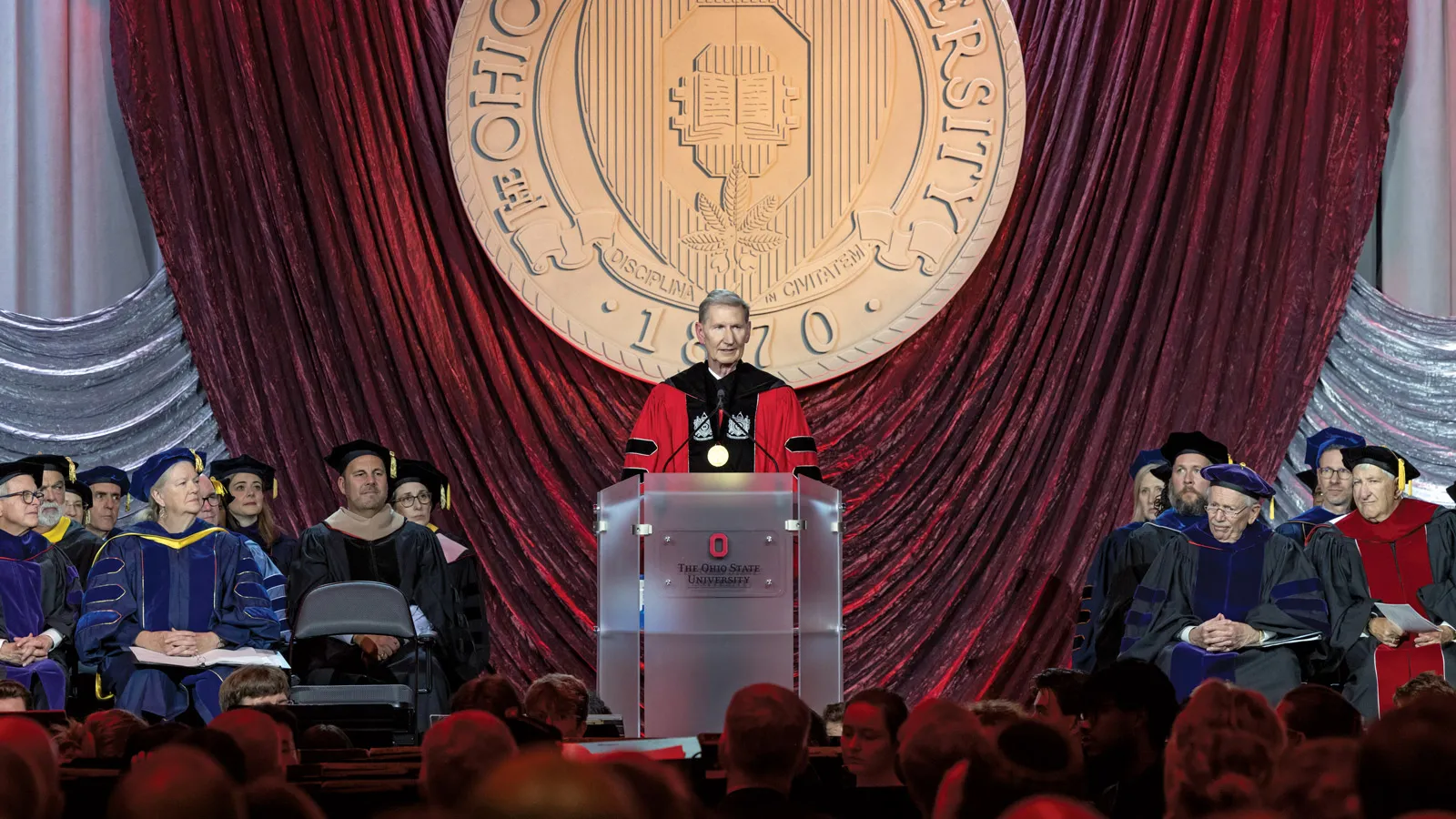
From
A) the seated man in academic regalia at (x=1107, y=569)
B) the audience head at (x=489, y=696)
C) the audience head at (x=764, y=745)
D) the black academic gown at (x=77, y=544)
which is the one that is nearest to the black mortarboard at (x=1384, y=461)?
the seated man in academic regalia at (x=1107, y=569)

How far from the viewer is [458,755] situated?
206 cm

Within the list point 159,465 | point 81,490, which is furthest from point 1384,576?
point 81,490

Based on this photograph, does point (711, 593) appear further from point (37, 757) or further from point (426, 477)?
point (37, 757)

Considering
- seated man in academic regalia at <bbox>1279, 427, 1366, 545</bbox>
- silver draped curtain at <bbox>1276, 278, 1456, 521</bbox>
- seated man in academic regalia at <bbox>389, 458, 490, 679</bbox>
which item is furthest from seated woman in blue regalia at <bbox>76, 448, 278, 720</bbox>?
silver draped curtain at <bbox>1276, 278, 1456, 521</bbox>

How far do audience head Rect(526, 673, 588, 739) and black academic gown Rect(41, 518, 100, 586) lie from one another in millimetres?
3665

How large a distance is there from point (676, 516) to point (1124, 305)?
13.5 ft

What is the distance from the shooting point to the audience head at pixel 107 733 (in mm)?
3578

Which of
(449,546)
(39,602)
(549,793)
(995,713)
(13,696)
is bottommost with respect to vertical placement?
(13,696)

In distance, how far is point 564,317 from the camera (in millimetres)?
8438

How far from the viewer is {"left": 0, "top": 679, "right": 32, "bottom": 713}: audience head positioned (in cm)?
511

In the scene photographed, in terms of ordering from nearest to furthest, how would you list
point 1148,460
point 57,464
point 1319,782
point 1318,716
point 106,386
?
1. point 1319,782
2. point 1318,716
3. point 57,464
4. point 1148,460
5. point 106,386

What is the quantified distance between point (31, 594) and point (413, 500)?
5.50 ft

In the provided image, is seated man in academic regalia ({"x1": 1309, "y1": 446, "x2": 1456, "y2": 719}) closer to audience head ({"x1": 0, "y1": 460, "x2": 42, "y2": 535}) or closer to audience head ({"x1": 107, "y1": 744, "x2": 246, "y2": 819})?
audience head ({"x1": 0, "y1": 460, "x2": 42, "y2": 535})

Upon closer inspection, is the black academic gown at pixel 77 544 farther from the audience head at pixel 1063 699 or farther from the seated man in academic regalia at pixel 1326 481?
the seated man in academic regalia at pixel 1326 481
